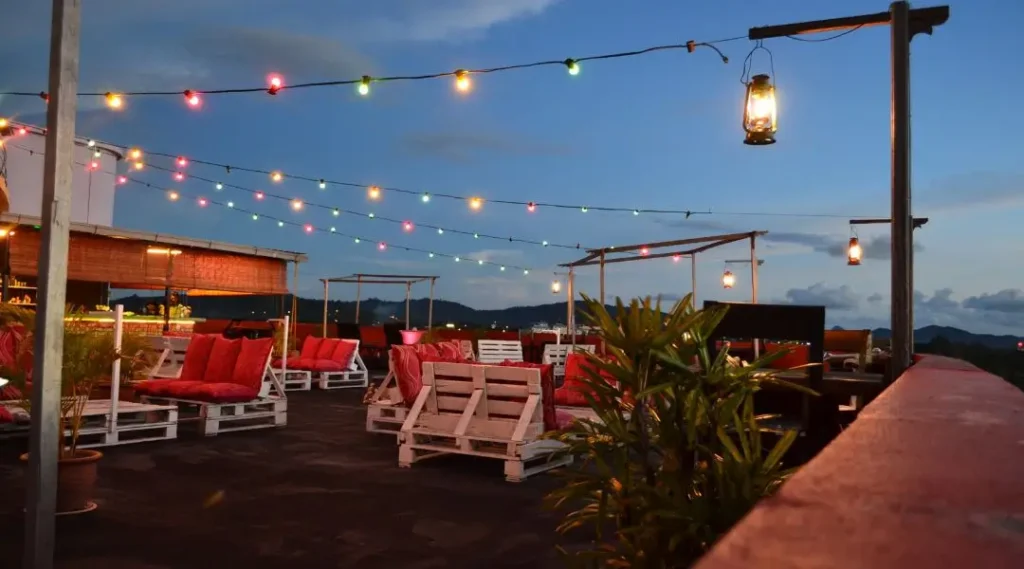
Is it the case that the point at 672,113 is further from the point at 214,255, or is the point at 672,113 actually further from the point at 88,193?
the point at 88,193

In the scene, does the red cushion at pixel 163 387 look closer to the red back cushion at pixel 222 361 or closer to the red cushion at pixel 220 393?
the red cushion at pixel 220 393

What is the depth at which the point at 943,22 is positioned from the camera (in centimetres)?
425

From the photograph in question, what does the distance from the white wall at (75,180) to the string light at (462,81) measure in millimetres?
12793

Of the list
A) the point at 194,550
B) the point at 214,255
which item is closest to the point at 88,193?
the point at 214,255

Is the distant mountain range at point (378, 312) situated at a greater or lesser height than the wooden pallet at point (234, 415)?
greater

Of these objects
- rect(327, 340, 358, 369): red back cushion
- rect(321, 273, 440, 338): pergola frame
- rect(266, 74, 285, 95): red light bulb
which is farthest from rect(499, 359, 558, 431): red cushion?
Answer: rect(321, 273, 440, 338): pergola frame

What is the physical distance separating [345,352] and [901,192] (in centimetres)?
1208

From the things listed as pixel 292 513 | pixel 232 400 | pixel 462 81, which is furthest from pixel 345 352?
pixel 292 513

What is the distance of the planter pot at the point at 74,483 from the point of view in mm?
4727

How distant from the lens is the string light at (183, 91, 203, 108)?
9.77 metres

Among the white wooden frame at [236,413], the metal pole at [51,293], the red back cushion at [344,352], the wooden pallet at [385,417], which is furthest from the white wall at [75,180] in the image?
the metal pole at [51,293]

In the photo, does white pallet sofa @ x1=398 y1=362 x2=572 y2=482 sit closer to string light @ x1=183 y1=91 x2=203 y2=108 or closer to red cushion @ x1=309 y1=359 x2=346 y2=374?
string light @ x1=183 y1=91 x2=203 y2=108

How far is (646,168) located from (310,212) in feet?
38.8

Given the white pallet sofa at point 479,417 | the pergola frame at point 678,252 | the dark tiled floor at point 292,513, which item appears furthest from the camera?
the pergola frame at point 678,252
